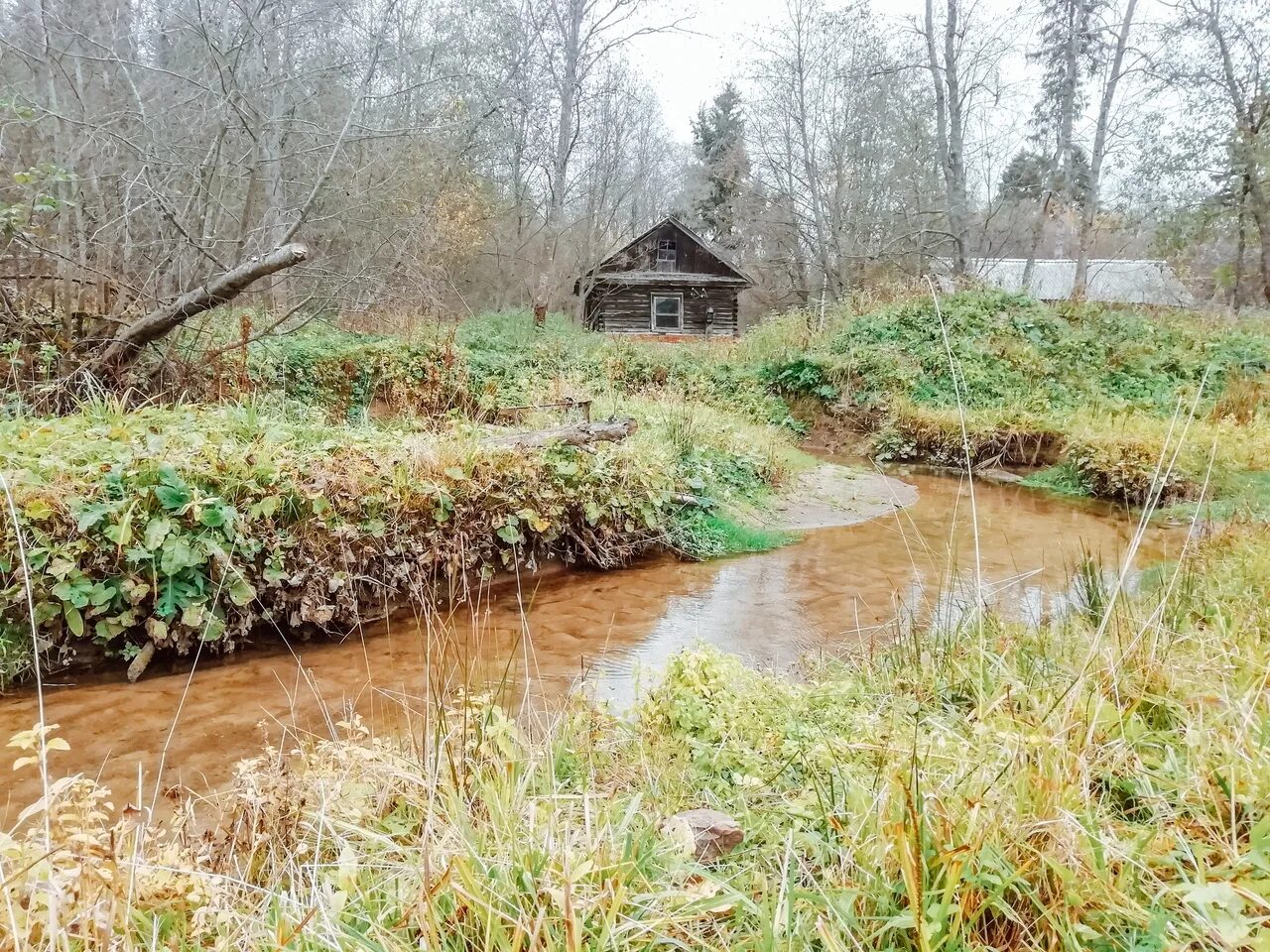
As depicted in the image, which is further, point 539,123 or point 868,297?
point 539,123

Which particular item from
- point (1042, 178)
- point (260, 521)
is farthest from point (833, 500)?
point (1042, 178)

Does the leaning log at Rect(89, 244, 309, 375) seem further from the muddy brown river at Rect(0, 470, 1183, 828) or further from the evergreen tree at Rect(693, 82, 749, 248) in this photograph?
the evergreen tree at Rect(693, 82, 749, 248)

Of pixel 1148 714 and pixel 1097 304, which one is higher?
pixel 1097 304

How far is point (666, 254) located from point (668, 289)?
3.44 feet

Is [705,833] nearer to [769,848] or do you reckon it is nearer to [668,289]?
[769,848]

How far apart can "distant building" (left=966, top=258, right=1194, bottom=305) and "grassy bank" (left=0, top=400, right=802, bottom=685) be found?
18.7 metres

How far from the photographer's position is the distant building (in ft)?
74.4

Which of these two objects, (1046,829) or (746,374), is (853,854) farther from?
(746,374)

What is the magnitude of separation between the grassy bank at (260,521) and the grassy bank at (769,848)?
104cm

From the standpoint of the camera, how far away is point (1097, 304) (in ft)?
47.5

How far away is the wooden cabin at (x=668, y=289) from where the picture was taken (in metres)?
21.1

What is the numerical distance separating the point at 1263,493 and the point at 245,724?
9.28 metres

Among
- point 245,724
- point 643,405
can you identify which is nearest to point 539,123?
point 643,405

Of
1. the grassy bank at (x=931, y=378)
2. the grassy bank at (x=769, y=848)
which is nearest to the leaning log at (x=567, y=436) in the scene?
the grassy bank at (x=931, y=378)
